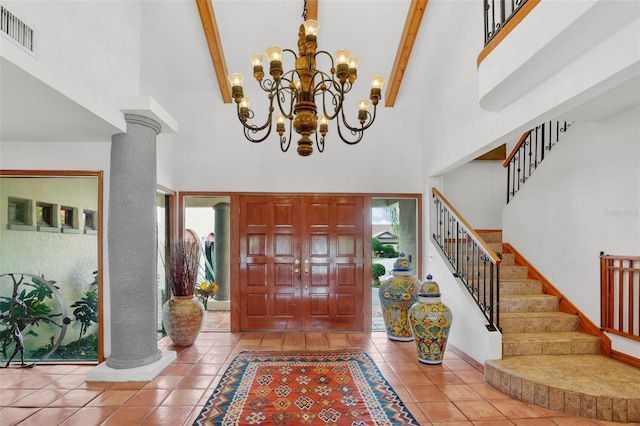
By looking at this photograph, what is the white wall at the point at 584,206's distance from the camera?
12.7ft

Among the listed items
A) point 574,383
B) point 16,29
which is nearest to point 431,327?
point 574,383

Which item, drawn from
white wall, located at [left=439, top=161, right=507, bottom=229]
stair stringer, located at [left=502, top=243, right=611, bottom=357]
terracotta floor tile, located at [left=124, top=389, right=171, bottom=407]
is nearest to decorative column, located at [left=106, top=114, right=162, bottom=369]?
terracotta floor tile, located at [left=124, top=389, right=171, bottom=407]

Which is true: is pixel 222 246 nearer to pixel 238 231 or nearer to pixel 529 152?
pixel 238 231

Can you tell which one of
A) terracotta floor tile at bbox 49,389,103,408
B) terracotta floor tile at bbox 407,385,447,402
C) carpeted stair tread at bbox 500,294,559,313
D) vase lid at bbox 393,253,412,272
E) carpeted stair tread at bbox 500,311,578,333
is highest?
vase lid at bbox 393,253,412,272

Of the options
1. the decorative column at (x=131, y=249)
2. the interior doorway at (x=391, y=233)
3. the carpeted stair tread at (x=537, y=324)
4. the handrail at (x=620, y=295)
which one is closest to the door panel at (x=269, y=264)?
the interior doorway at (x=391, y=233)

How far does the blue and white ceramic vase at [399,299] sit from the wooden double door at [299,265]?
72 centimetres

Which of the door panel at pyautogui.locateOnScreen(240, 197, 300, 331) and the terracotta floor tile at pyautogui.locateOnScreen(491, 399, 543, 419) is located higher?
the door panel at pyautogui.locateOnScreen(240, 197, 300, 331)

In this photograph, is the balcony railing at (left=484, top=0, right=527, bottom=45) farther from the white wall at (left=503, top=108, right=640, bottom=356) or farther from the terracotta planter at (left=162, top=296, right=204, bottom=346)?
the terracotta planter at (left=162, top=296, right=204, bottom=346)

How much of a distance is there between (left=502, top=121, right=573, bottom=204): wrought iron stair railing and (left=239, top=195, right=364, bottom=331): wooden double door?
8.14ft

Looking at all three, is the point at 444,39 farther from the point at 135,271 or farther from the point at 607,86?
the point at 135,271

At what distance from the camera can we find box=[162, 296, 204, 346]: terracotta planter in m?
4.94

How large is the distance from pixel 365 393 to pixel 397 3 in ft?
14.4

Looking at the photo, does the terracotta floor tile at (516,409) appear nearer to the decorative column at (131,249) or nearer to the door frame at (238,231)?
the door frame at (238,231)

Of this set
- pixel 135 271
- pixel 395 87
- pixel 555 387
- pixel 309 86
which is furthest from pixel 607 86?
pixel 135 271
